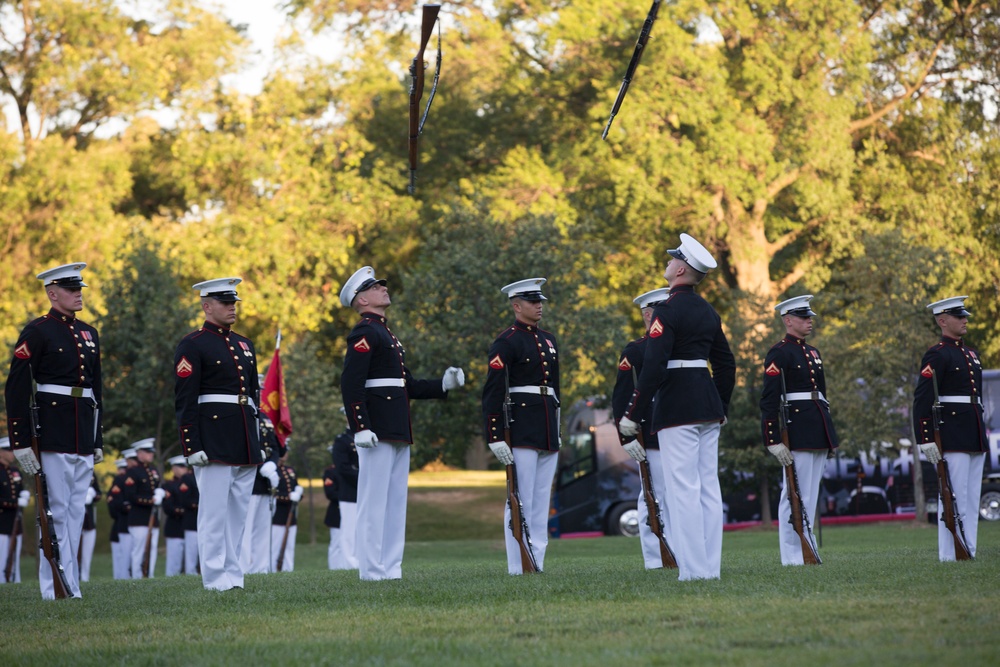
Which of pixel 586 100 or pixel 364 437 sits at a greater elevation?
pixel 586 100

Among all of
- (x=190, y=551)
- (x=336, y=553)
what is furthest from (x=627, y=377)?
(x=190, y=551)

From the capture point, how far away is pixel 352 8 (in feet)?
120

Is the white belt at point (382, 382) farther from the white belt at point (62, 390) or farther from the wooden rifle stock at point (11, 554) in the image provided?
the wooden rifle stock at point (11, 554)

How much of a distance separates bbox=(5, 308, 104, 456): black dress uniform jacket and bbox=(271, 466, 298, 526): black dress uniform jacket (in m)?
9.12

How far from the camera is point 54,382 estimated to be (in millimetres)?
9859

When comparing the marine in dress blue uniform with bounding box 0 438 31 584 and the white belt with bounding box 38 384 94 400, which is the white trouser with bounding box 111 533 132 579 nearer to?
the marine in dress blue uniform with bounding box 0 438 31 584

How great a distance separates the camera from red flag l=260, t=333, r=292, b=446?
15.8m

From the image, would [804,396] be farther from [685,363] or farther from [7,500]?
[7,500]

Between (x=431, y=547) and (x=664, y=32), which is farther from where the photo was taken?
(x=664, y=32)

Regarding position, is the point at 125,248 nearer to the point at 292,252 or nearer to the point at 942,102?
the point at 292,252

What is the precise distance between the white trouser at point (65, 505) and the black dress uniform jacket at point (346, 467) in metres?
7.92

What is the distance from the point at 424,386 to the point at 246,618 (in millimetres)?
3386

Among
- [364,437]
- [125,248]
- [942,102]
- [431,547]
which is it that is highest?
[942,102]

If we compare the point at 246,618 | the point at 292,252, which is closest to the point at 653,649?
the point at 246,618
